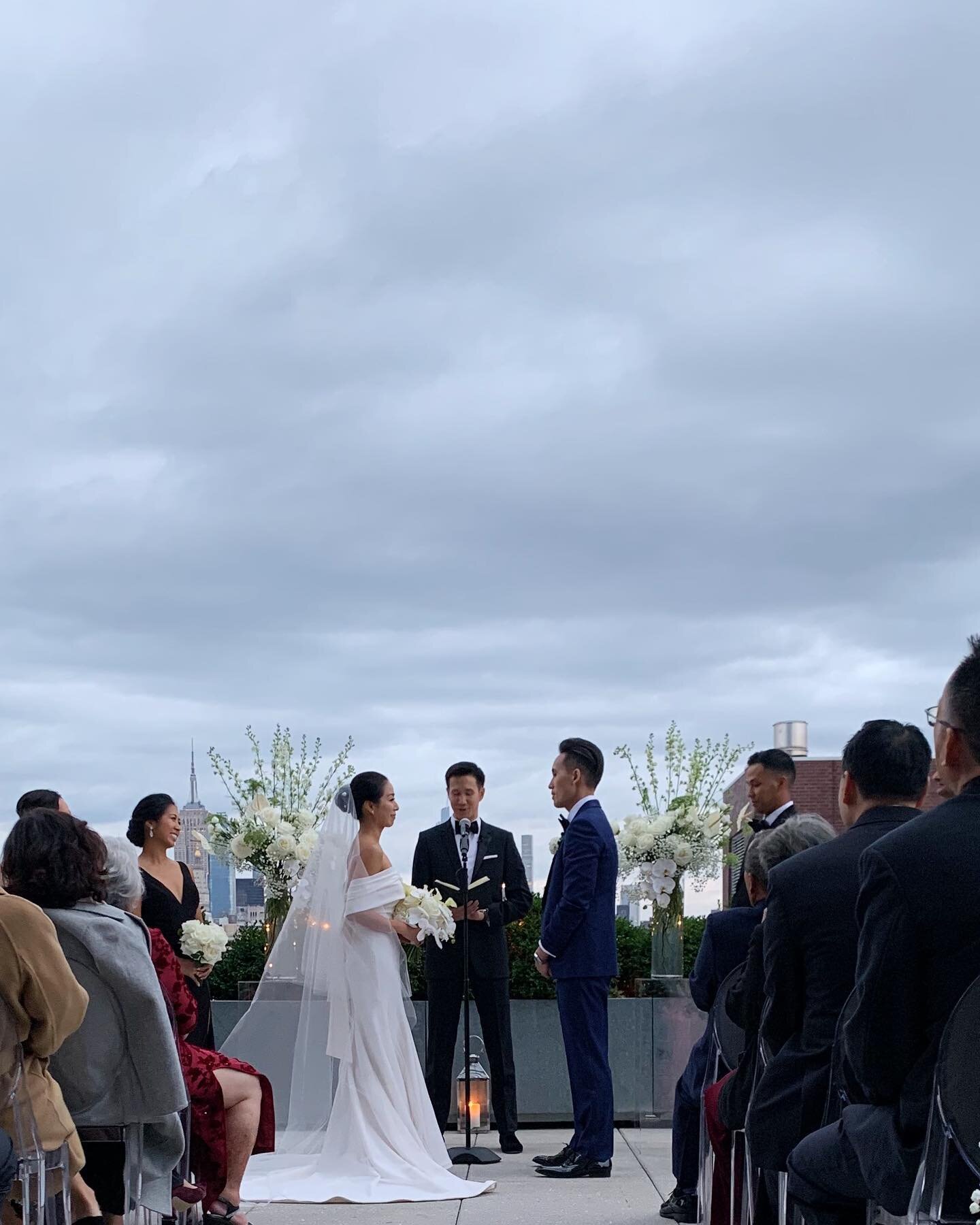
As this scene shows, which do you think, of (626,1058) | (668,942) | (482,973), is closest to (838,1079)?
(482,973)

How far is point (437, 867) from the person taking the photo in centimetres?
969

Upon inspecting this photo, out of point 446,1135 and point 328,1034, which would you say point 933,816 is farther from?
point 446,1135

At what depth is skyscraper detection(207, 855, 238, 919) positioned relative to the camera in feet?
31.5

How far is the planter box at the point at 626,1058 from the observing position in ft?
33.7

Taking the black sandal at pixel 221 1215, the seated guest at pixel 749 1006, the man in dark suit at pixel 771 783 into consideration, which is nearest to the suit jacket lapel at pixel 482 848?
the man in dark suit at pixel 771 783

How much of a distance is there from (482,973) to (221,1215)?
3.37 metres

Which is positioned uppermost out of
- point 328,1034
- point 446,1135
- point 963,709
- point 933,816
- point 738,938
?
point 963,709

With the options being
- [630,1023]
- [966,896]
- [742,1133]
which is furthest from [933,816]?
[630,1023]

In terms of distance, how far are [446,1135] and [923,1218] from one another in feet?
22.7

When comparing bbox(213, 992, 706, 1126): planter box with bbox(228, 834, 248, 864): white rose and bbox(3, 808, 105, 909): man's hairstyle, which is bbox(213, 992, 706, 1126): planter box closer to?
bbox(228, 834, 248, 864): white rose

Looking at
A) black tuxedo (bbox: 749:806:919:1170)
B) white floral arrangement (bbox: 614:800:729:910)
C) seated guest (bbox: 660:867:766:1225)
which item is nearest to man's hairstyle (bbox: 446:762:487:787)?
white floral arrangement (bbox: 614:800:729:910)

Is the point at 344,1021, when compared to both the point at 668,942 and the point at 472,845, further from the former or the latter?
the point at 668,942

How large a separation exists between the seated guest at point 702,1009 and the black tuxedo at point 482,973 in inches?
89.4

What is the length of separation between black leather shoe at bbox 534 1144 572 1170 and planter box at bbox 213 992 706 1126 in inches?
75.1
